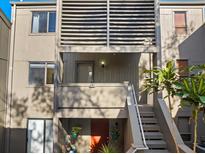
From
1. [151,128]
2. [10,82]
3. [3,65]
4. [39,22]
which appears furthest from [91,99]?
[39,22]

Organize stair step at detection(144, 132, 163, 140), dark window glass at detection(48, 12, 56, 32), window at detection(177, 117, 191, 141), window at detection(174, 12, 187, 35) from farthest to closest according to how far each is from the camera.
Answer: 1. window at detection(174, 12, 187, 35)
2. window at detection(177, 117, 191, 141)
3. dark window glass at detection(48, 12, 56, 32)
4. stair step at detection(144, 132, 163, 140)

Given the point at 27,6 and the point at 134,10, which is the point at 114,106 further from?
the point at 27,6

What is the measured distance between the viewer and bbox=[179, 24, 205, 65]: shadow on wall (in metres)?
11.6

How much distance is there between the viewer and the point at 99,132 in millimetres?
11938

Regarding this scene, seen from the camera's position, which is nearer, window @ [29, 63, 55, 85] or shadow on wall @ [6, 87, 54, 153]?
shadow on wall @ [6, 87, 54, 153]

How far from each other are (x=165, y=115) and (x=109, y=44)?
3918 mm

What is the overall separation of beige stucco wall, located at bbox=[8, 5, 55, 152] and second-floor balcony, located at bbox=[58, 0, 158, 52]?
1648 mm

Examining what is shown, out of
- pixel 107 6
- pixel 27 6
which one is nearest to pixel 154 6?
pixel 107 6

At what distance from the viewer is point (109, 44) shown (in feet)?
31.4

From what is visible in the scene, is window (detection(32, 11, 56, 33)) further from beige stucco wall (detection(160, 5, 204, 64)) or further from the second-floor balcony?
beige stucco wall (detection(160, 5, 204, 64))

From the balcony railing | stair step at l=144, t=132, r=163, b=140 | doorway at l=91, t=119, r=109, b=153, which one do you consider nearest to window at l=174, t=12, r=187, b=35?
the balcony railing

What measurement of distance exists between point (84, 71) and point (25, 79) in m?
3.34

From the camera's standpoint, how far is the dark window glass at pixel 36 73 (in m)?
10.8

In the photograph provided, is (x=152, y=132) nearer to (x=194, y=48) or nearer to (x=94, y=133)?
(x=94, y=133)
